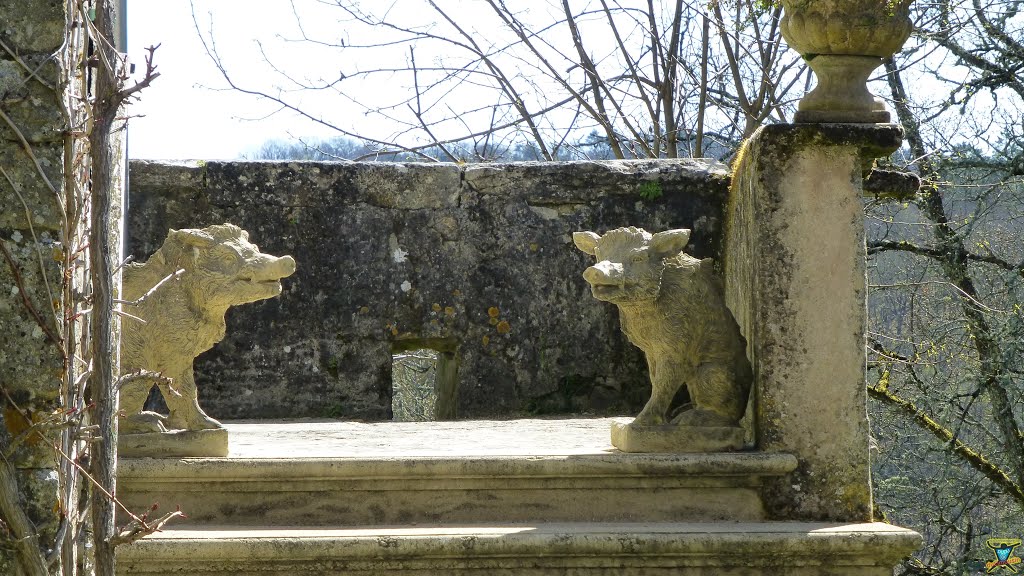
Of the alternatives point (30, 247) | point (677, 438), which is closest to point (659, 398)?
point (677, 438)

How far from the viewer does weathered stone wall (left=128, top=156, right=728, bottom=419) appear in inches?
224

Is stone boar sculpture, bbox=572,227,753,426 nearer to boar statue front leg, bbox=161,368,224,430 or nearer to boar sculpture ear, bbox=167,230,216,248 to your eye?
boar sculpture ear, bbox=167,230,216,248

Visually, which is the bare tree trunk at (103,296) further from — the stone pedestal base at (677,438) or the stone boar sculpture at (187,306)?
the stone pedestal base at (677,438)

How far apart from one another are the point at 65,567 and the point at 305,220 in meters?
3.33

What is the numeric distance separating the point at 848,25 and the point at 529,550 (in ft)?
6.85

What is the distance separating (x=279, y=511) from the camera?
407 centimetres

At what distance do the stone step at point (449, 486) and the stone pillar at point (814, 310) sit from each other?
6.4 inches

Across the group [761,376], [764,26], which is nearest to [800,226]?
[761,376]

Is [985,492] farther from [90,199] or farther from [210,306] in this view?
[90,199]

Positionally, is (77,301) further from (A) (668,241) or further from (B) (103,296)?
(A) (668,241)

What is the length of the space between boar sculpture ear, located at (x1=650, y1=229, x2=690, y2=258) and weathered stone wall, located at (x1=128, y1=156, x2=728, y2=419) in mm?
1357

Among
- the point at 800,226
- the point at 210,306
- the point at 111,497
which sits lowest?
the point at 111,497

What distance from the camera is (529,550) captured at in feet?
12.7

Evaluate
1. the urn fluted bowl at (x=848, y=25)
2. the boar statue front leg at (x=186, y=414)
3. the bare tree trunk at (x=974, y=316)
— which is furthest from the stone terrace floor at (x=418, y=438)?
the bare tree trunk at (x=974, y=316)
